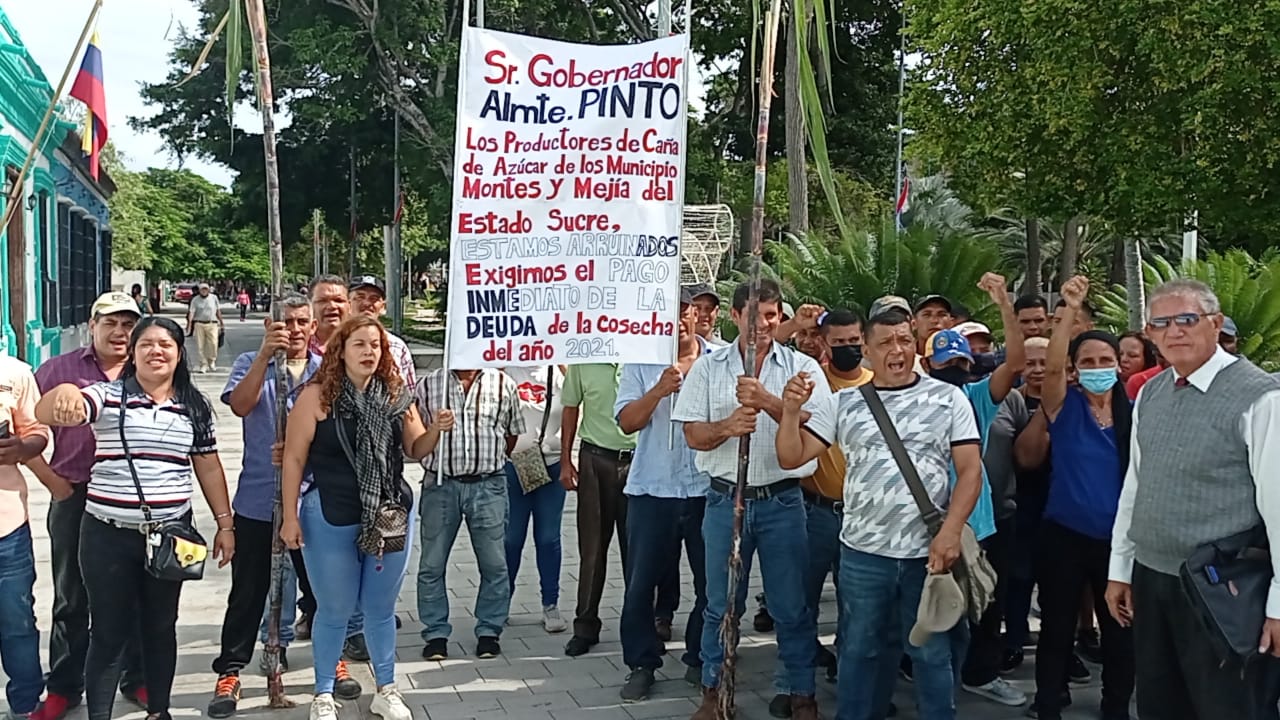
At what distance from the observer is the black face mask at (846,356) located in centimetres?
511

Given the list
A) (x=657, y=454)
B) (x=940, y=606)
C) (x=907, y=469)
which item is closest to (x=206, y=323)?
(x=657, y=454)

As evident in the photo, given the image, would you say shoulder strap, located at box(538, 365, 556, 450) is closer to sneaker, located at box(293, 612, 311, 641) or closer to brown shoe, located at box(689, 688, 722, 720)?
sneaker, located at box(293, 612, 311, 641)

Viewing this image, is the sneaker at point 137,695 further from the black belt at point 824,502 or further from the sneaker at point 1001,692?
the sneaker at point 1001,692

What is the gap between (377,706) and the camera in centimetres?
488

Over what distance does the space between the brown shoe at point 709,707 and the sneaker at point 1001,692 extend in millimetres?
1407

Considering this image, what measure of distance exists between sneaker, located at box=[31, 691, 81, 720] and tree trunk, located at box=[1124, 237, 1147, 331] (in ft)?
35.2

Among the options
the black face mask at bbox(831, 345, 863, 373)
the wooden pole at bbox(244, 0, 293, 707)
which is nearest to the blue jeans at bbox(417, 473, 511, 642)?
the wooden pole at bbox(244, 0, 293, 707)

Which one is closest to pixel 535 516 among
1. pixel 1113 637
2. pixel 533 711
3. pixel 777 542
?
pixel 533 711

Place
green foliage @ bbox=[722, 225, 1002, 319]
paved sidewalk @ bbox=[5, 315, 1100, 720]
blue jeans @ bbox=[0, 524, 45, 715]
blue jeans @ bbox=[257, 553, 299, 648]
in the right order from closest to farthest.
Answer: blue jeans @ bbox=[0, 524, 45, 715], paved sidewalk @ bbox=[5, 315, 1100, 720], blue jeans @ bbox=[257, 553, 299, 648], green foliage @ bbox=[722, 225, 1002, 319]

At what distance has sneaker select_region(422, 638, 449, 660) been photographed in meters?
5.77

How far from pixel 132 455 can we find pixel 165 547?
0.38 meters

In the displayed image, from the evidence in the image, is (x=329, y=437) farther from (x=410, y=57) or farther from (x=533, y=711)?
(x=410, y=57)

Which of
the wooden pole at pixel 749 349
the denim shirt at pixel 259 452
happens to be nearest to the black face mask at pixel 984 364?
the wooden pole at pixel 749 349

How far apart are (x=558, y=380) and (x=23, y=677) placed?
3120 mm
